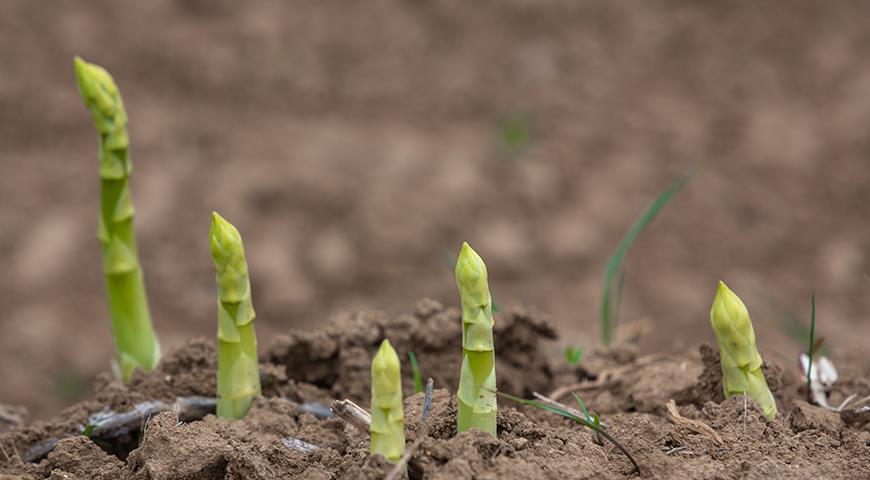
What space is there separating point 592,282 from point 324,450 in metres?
5.39

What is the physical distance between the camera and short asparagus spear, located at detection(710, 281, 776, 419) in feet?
7.09

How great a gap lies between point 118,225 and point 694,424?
146 cm

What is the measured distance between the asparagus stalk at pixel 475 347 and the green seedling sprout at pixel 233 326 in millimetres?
495

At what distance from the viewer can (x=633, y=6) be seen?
9.08m

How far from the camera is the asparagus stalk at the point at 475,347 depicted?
6.52 feet

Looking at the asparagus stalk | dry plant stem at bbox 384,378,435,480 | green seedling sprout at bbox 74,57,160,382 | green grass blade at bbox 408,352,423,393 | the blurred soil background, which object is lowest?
dry plant stem at bbox 384,378,435,480

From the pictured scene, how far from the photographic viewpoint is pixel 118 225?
8.91 feet

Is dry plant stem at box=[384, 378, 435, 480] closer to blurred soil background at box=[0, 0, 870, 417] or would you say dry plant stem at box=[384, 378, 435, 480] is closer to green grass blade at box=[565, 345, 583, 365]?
green grass blade at box=[565, 345, 583, 365]

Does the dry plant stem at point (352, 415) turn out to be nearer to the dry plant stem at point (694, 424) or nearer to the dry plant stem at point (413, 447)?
the dry plant stem at point (413, 447)

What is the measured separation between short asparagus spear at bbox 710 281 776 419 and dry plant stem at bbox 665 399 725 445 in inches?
4.8

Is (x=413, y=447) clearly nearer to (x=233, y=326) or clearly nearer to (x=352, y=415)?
(x=352, y=415)

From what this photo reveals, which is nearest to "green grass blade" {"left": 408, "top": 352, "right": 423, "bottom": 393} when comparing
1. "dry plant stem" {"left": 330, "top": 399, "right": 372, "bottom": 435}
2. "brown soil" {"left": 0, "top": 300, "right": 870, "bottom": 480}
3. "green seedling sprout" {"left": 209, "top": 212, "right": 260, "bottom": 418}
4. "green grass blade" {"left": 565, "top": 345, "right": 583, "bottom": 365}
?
"brown soil" {"left": 0, "top": 300, "right": 870, "bottom": 480}

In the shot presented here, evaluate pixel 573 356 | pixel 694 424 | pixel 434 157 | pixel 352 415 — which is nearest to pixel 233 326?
pixel 352 415

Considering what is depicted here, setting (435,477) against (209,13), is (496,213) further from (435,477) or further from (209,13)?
(435,477)
